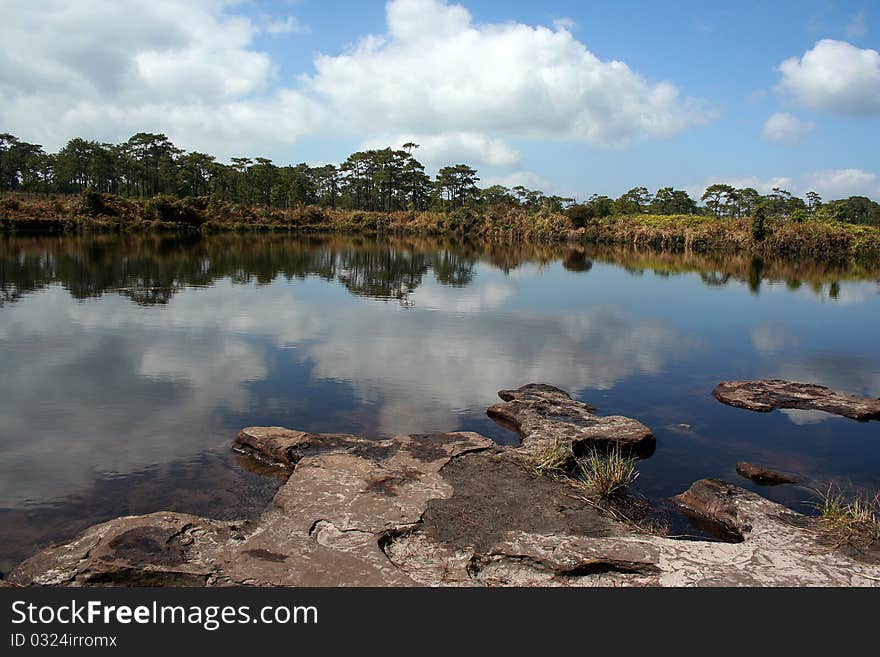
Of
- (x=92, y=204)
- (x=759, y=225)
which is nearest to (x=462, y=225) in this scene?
(x=759, y=225)

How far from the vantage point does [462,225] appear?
216 ft

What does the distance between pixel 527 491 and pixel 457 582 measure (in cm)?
171

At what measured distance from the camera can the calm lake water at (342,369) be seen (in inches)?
251

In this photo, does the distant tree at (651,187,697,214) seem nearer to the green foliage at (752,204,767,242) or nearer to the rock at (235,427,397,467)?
the green foliage at (752,204,767,242)

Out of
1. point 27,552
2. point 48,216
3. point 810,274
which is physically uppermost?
point 48,216

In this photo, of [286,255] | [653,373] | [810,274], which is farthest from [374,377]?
[810,274]

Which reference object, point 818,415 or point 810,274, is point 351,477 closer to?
point 818,415

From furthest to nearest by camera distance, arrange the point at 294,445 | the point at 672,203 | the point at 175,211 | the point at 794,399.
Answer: the point at 672,203 → the point at 175,211 → the point at 794,399 → the point at 294,445

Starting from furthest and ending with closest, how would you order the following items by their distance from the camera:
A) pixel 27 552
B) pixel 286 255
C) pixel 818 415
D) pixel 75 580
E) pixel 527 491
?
pixel 286 255, pixel 818 415, pixel 527 491, pixel 27 552, pixel 75 580

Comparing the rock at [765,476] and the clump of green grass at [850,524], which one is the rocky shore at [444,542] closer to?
the clump of green grass at [850,524]

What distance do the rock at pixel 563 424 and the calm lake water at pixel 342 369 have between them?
259mm

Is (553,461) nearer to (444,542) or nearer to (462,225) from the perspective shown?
(444,542)

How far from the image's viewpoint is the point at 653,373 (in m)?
11.0

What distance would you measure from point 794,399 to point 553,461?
525 cm
